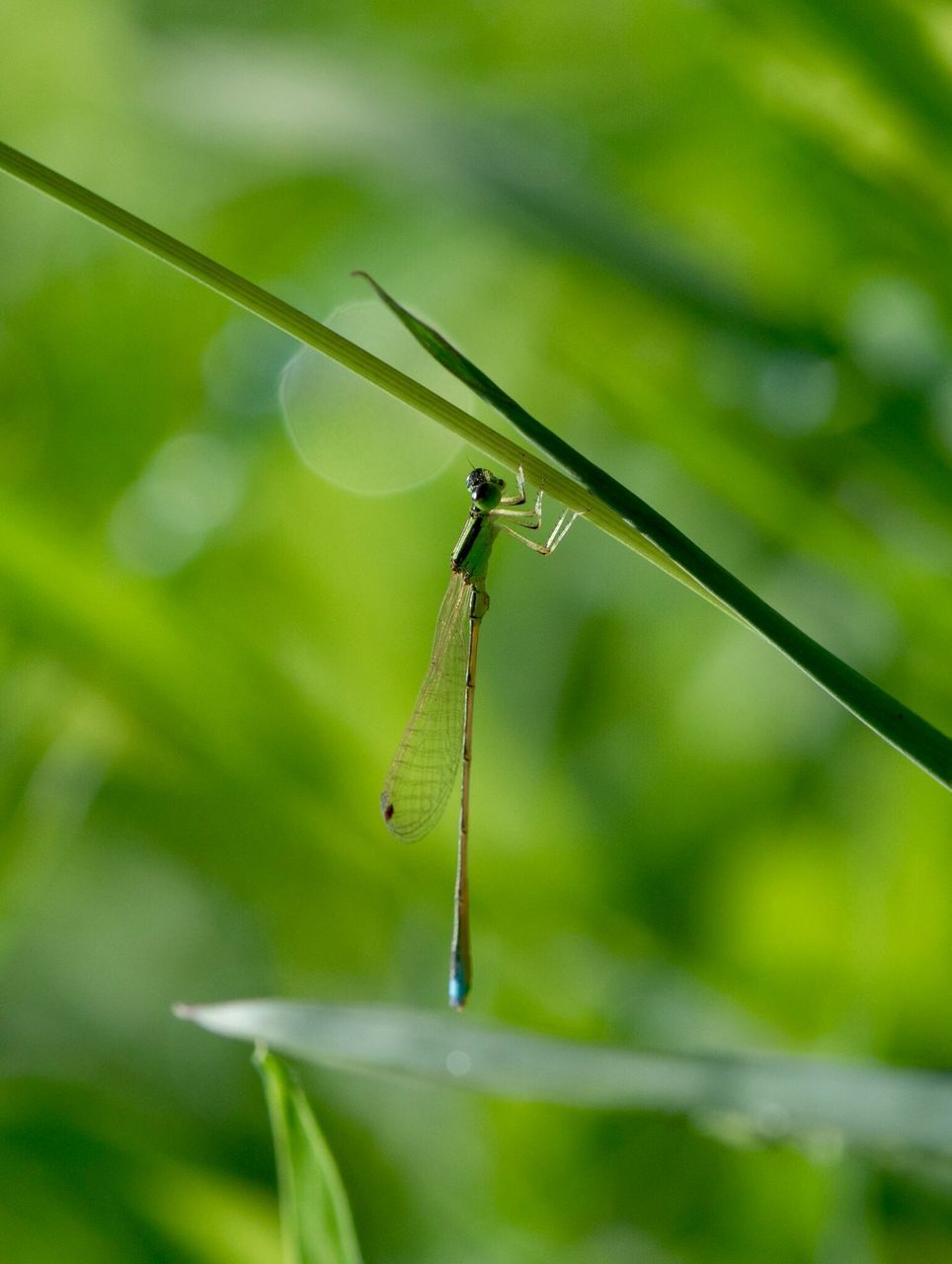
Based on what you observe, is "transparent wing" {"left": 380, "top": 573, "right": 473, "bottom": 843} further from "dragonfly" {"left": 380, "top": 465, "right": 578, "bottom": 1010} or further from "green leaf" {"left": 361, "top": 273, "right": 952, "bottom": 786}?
"green leaf" {"left": 361, "top": 273, "right": 952, "bottom": 786}

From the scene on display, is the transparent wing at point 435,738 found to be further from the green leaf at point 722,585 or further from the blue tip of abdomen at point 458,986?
the green leaf at point 722,585

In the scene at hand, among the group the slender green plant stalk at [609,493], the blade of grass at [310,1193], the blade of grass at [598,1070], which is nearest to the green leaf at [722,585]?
the slender green plant stalk at [609,493]

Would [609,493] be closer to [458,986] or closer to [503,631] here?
[458,986]

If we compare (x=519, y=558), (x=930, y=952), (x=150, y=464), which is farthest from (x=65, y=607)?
(x=930, y=952)

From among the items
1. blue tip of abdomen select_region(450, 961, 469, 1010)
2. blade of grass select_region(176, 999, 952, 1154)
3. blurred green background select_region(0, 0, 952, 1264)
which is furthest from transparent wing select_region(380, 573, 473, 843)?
blade of grass select_region(176, 999, 952, 1154)

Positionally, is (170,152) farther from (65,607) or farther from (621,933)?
A: (621,933)

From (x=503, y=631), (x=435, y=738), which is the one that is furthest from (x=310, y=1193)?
(x=503, y=631)
